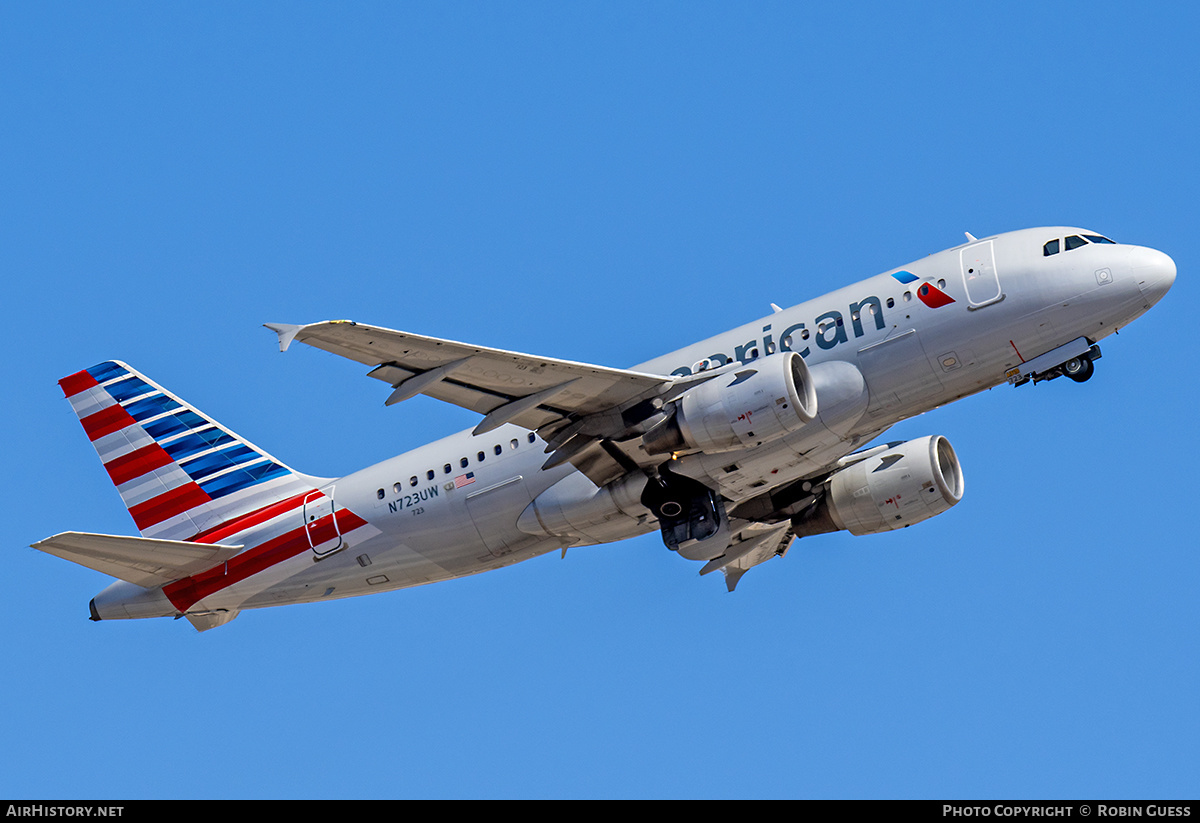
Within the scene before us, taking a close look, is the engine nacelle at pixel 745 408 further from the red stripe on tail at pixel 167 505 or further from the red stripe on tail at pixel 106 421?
the red stripe on tail at pixel 106 421

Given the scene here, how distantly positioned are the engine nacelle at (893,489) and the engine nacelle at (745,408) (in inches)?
246

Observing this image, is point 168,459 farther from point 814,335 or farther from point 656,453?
point 814,335

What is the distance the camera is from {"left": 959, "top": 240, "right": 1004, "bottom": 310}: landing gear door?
29919mm

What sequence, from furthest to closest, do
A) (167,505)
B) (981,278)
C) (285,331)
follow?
(167,505) < (981,278) < (285,331)

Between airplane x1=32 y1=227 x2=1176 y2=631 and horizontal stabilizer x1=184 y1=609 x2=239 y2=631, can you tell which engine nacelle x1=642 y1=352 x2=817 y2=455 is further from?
horizontal stabilizer x1=184 y1=609 x2=239 y2=631

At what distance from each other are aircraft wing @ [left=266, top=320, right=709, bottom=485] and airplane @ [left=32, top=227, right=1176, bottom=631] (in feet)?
0.16

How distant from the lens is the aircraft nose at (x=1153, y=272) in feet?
96.8

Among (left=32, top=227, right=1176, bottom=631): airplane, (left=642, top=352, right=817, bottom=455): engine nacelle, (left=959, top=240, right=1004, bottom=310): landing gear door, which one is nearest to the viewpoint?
(left=642, top=352, right=817, bottom=455): engine nacelle

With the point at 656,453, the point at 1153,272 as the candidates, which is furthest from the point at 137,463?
the point at 1153,272

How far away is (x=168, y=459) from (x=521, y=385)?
13368mm

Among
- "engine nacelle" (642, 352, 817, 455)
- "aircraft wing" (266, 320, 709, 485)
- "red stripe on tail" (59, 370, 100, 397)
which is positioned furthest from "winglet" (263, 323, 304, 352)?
"red stripe on tail" (59, 370, 100, 397)

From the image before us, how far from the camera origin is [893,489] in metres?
35.0
